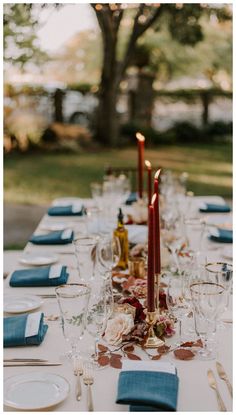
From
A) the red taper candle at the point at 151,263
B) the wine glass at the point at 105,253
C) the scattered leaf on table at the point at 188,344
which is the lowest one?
the scattered leaf on table at the point at 188,344

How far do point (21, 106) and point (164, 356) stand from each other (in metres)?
11.1

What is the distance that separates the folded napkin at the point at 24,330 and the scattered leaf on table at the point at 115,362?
273mm

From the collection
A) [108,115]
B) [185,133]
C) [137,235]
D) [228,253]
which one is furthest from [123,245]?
[185,133]

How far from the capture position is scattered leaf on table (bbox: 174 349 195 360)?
2.05m

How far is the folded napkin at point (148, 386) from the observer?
68.5 inches

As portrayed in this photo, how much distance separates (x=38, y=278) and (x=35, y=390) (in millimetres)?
944

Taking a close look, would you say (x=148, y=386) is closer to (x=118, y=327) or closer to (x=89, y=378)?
(x=89, y=378)

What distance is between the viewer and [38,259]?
3162 mm

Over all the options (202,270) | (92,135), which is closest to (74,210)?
(202,270)

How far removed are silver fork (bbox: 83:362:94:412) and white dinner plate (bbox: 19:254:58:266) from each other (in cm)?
116

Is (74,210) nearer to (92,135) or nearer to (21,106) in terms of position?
(21,106)

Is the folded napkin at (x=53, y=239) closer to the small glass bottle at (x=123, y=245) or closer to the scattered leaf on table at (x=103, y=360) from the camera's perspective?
the small glass bottle at (x=123, y=245)

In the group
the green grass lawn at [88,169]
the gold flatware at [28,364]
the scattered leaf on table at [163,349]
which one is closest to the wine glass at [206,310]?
the scattered leaf on table at [163,349]

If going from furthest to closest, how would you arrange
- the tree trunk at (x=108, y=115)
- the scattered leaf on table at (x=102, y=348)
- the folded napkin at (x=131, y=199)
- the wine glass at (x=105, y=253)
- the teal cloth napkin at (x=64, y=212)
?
the tree trunk at (x=108, y=115)
the folded napkin at (x=131, y=199)
the teal cloth napkin at (x=64, y=212)
the wine glass at (x=105, y=253)
the scattered leaf on table at (x=102, y=348)
